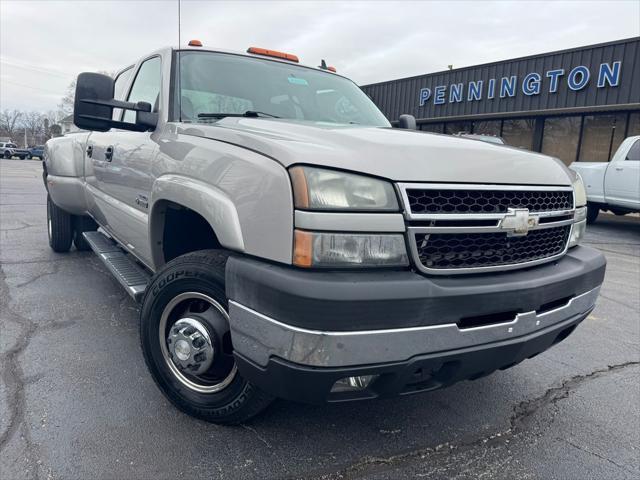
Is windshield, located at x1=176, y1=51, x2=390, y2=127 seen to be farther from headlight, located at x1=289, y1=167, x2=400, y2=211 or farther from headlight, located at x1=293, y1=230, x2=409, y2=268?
headlight, located at x1=293, y1=230, x2=409, y2=268

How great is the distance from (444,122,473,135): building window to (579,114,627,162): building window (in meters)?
4.35

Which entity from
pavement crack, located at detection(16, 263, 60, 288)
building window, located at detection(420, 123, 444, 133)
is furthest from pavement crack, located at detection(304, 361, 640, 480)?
building window, located at detection(420, 123, 444, 133)

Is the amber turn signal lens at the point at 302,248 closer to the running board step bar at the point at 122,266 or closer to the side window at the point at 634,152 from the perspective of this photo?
the running board step bar at the point at 122,266

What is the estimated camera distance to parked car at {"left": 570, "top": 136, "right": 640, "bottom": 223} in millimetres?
9383

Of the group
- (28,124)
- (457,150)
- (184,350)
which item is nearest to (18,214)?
(184,350)

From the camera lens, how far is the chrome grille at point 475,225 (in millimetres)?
1817

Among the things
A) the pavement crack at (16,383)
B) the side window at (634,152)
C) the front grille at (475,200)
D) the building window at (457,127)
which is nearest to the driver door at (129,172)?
the pavement crack at (16,383)

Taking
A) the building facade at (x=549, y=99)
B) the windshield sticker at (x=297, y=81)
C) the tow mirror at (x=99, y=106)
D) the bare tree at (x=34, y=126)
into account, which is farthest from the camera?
the bare tree at (x=34, y=126)

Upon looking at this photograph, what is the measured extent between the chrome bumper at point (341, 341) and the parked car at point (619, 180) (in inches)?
361

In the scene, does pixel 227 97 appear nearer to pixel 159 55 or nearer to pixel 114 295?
pixel 159 55

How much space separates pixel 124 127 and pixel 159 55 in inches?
24.0

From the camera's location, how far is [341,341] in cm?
165

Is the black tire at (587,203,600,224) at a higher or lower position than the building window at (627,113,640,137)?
lower

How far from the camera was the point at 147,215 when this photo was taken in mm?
2834
